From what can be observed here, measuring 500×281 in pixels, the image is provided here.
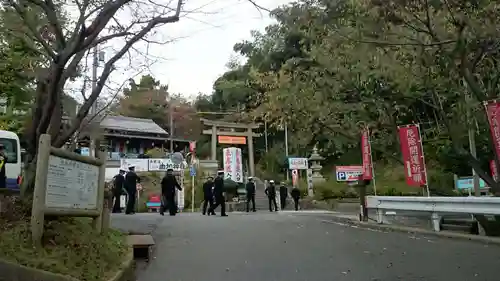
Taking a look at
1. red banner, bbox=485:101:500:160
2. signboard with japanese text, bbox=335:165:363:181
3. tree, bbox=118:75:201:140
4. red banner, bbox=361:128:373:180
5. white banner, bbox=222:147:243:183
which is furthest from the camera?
tree, bbox=118:75:201:140

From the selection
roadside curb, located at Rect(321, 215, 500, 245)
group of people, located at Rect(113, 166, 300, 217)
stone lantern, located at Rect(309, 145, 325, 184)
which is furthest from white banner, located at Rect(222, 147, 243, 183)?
roadside curb, located at Rect(321, 215, 500, 245)

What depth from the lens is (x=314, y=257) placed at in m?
8.51

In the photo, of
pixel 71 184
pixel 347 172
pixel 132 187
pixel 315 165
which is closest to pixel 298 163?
pixel 315 165

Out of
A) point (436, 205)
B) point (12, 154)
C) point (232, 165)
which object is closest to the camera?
point (436, 205)

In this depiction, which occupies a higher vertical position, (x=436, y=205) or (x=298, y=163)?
(x=298, y=163)

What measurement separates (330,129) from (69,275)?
1420 centimetres

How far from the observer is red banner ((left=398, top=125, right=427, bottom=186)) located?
15320 millimetres

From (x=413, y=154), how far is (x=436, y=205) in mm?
3063

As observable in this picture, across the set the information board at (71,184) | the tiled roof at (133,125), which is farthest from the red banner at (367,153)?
the tiled roof at (133,125)

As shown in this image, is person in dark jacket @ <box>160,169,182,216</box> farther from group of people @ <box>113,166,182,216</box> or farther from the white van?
the white van

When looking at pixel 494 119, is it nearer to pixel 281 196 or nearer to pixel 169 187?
pixel 169 187

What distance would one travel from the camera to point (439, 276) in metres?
6.75

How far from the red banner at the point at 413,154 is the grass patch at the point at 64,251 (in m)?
10.2

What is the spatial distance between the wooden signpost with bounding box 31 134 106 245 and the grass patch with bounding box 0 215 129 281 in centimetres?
25
